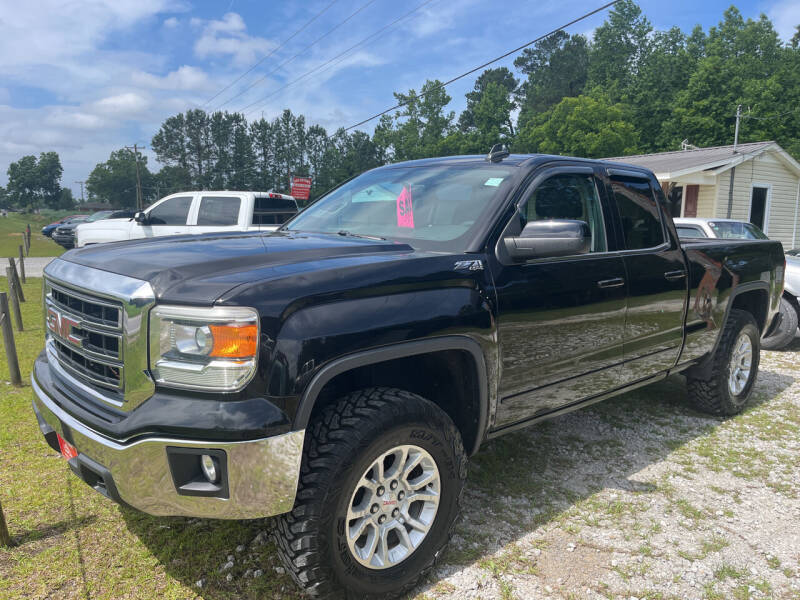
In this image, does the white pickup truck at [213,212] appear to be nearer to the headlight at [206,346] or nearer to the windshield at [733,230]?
the windshield at [733,230]

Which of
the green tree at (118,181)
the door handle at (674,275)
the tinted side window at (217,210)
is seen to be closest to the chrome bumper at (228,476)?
the door handle at (674,275)

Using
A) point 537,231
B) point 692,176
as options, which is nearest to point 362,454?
point 537,231

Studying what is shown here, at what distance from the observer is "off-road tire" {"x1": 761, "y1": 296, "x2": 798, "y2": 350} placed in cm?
777

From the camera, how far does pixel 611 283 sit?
3.48 m

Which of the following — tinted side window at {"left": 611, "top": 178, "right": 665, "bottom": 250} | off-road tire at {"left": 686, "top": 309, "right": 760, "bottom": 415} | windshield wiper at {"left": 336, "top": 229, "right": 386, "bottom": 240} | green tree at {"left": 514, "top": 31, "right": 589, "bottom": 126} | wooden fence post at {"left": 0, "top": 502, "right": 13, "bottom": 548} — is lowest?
wooden fence post at {"left": 0, "top": 502, "right": 13, "bottom": 548}

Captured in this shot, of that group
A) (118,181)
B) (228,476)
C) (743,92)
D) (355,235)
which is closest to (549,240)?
(355,235)

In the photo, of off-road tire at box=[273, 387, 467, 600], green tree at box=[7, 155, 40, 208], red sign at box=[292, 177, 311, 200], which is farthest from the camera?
green tree at box=[7, 155, 40, 208]

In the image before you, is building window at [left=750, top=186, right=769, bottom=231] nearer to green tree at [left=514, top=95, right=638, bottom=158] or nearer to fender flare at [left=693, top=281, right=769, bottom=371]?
fender flare at [left=693, top=281, right=769, bottom=371]

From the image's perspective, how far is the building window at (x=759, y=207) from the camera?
69.3 feet

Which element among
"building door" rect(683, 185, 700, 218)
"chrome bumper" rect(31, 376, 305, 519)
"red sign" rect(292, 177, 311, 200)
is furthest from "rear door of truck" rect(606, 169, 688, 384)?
"red sign" rect(292, 177, 311, 200)

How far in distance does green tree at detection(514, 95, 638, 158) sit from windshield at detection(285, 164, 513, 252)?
149 feet

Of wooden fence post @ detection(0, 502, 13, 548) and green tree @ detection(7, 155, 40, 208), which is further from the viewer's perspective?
green tree @ detection(7, 155, 40, 208)

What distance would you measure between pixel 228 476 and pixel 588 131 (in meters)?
51.1

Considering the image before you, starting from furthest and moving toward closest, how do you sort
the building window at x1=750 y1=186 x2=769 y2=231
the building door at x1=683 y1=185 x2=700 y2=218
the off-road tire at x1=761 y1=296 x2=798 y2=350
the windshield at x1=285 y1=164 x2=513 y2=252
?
the building window at x1=750 y1=186 x2=769 y2=231, the building door at x1=683 y1=185 x2=700 y2=218, the off-road tire at x1=761 y1=296 x2=798 y2=350, the windshield at x1=285 y1=164 x2=513 y2=252
